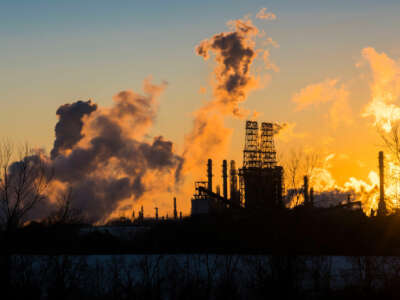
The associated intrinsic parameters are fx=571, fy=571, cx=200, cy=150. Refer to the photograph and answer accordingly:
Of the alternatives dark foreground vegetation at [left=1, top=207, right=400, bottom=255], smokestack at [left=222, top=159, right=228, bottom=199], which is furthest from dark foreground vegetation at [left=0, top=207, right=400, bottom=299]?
smokestack at [left=222, top=159, right=228, bottom=199]

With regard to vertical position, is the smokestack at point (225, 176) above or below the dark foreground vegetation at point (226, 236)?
above

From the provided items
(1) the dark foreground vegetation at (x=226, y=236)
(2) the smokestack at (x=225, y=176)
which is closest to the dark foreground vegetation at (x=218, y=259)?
(1) the dark foreground vegetation at (x=226, y=236)

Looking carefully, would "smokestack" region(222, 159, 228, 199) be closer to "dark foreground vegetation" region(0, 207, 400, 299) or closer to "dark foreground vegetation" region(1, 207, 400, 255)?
"dark foreground vegetation" region(0, 207, 400, 299)

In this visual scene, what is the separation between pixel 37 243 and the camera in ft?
208

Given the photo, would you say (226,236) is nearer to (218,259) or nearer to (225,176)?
(218,259)

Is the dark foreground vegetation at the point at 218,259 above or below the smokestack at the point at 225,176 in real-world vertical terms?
below

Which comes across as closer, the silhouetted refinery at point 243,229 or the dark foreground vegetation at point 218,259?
the dark foreground vegetation at point 218,259

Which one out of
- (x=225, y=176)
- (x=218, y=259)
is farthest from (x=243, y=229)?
(x=225, y=176)

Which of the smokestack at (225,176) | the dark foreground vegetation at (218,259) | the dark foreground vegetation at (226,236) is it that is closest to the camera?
the dark foreground vegetation at (218,259)

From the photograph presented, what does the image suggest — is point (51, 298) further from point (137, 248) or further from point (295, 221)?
point (137, 248)

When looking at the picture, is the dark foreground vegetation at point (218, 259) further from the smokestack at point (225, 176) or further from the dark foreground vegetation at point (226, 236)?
the smokestack at point (225, 176)

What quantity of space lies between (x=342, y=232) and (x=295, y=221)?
3882 cm

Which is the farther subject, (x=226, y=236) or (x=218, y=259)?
(x=226, y=236)

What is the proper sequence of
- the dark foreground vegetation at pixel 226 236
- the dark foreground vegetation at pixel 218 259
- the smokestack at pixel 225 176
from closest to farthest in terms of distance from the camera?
the dark foreground vegetation at pixel 218 259, the dark foreground vegetation at pixel 226 236, the smokestack at pixel 225 176
